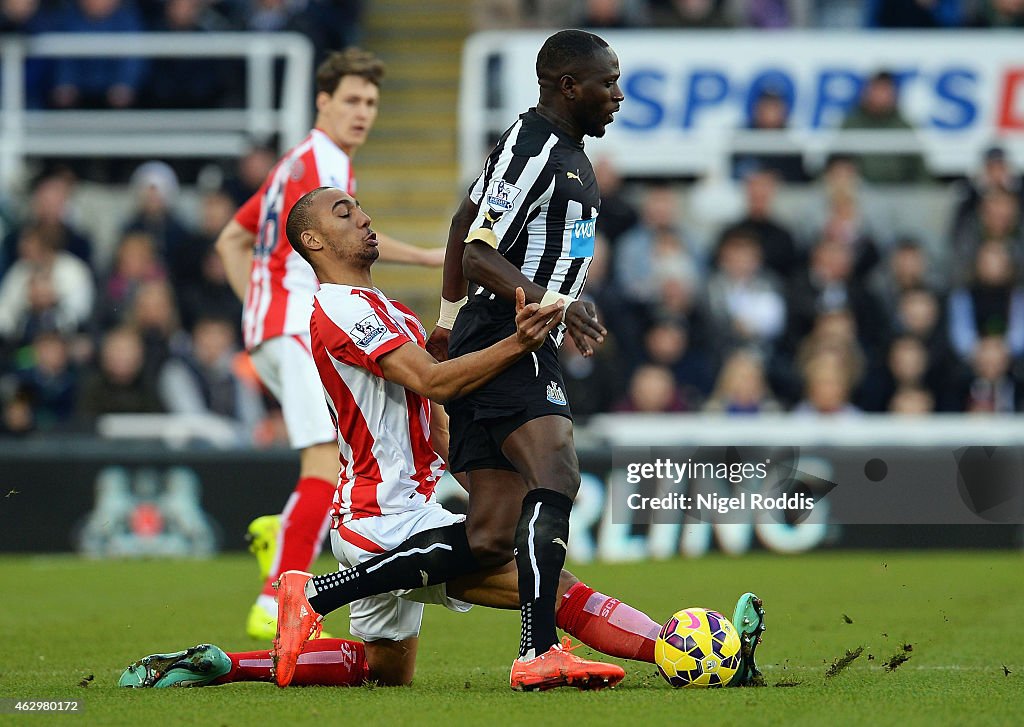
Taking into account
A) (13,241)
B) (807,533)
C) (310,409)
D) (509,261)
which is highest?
(509,261)

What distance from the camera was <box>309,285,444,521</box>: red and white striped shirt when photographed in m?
5.69

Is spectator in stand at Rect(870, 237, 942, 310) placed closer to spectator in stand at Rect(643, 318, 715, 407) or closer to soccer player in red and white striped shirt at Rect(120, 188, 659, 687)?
spectator in stand at Rect(643, 318, 715, 407)

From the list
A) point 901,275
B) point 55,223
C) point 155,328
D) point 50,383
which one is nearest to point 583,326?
point 155,328

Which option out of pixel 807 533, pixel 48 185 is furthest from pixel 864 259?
pixel 48 185

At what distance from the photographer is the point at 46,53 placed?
49.5 feet

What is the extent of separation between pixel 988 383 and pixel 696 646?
8.39 meters

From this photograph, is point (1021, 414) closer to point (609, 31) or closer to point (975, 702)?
point (609, 31)

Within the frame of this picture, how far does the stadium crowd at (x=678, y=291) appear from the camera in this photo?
1323 centimetres

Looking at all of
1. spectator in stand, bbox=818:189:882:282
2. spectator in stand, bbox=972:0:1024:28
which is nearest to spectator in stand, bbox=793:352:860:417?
spectator in stand, bbox=818:189:882:282

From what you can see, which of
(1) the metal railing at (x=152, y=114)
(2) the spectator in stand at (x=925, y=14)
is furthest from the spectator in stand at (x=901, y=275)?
(1) the metal railing at (x=152, y=114)

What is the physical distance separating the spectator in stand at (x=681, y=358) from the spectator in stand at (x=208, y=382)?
3.25 metres

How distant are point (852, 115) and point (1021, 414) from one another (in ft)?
10.4

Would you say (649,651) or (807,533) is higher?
(649,651)

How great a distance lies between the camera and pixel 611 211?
558 inches
